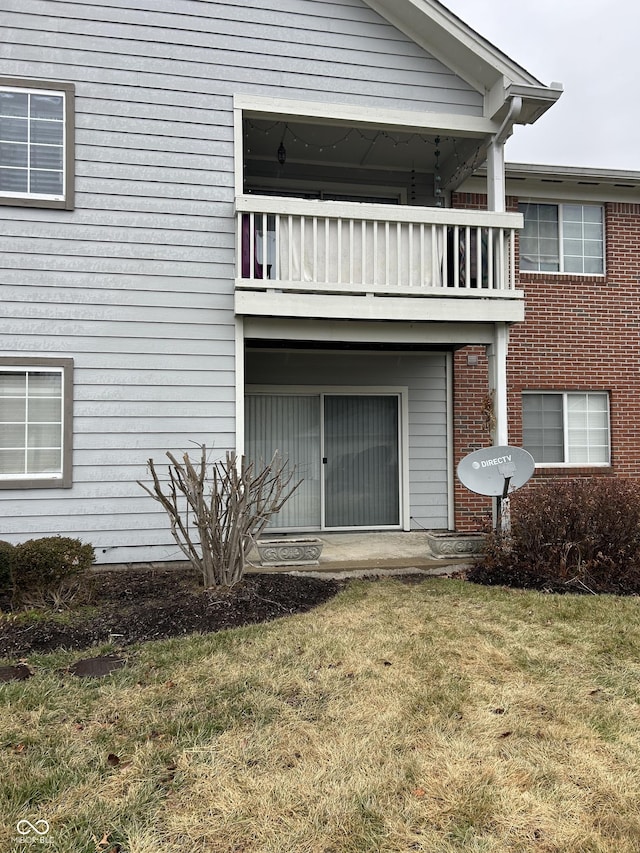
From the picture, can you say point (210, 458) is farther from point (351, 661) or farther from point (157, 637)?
point (351, 661)

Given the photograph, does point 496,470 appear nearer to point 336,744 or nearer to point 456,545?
point 456,545

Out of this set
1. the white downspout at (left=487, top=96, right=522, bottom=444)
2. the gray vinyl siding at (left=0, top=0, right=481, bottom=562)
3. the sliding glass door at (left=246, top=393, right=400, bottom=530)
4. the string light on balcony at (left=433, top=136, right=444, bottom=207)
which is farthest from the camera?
the sliding glass door at (left=246, top=393, right=400, bottom=530)

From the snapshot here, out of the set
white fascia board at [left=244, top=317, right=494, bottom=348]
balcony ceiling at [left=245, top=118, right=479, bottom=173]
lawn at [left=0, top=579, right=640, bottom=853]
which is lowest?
lawn at [left=0, top=579, right=640, bottom=853]

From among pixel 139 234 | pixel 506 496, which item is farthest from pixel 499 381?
pixel 139 234

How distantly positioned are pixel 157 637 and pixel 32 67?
6.46m

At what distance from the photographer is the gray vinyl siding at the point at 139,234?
693 centimetres

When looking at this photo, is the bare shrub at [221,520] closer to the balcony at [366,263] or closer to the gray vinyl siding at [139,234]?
the gray vinyl siding at [139,234]

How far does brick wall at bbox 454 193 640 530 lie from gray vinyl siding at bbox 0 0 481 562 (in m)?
3.87

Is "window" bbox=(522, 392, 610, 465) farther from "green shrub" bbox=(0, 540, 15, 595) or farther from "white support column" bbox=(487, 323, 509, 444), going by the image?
"green shrub" bbox=(0, 540, 15, 595)

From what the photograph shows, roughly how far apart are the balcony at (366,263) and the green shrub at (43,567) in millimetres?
3197

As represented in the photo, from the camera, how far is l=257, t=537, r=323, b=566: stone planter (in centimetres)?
696

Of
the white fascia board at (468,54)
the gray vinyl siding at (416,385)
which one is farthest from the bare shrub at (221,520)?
the white fascia board at (468,54)

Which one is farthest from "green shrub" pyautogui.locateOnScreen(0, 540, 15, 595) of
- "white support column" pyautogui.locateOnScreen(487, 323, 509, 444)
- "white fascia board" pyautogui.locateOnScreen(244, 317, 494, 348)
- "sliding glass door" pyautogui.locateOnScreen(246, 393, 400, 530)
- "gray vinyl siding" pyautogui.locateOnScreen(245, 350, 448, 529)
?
"white support column" pyautogui.locateOnScreen(487, 323, 509, 444)

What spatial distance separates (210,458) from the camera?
7.25 metres
